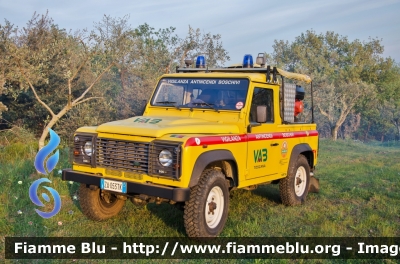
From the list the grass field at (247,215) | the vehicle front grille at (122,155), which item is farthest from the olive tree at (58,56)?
the vehicle front grille at (122,155)

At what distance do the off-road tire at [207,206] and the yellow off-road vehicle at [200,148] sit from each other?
0.01m

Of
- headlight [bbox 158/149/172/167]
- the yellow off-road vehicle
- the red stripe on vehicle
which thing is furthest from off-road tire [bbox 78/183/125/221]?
the red stripe on vehicle

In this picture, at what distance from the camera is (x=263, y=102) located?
6.20 m

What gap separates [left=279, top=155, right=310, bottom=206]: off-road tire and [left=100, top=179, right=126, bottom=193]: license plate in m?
3.03

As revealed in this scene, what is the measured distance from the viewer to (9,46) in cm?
977

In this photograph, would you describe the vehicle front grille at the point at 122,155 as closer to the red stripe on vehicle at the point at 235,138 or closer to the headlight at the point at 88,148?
the headlight at the point at 88,148

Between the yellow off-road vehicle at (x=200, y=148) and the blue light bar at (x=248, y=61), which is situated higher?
the blue light bar at (x=248, y=61)

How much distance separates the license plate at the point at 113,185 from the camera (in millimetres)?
4793

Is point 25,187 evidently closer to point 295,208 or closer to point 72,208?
point 72,208

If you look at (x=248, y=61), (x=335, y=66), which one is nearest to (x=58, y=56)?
(x=248, y=61)

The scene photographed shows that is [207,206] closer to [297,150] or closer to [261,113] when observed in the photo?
[261,113]

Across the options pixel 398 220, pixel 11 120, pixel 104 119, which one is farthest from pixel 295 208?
pixel 11 120

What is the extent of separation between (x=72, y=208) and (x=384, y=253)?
4286 millimetres

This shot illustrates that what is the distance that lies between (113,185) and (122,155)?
0.37m
